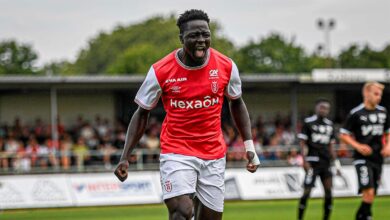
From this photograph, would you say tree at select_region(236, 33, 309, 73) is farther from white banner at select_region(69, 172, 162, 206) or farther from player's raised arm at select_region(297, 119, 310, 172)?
player's raised arm at select_region(297, 119, 310, 172)

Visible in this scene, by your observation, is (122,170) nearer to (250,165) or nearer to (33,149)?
(250,165)

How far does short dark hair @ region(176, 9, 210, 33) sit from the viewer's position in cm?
916

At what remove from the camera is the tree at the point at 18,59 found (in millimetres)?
85875

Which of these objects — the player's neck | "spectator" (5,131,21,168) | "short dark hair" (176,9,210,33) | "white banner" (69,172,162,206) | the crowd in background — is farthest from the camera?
the crowd in background

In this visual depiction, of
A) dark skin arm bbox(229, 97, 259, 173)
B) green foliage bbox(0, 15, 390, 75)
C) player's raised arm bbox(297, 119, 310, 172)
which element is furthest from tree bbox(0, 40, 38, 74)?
dark skin arm bbox(229, 97, 259, 173)

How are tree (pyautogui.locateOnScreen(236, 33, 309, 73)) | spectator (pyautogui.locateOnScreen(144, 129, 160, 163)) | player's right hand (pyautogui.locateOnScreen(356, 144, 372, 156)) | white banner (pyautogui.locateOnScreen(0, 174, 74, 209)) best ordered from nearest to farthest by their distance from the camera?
player's right hand (pyautogui.locateOnScreen(356, 144, 372, 156)) → white banner (pyautogui.locateOnScreen(0, 174, 74, 209)) → spectator (pyautogui.locateOnScreen(144, 129, 160, 163)) → tree (pyautogui.locateOnScreen(236, 33, 309, 73))

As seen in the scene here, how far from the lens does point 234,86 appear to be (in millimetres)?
9609

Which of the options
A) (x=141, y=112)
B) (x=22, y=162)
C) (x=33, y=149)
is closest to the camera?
(x=141, y=112)

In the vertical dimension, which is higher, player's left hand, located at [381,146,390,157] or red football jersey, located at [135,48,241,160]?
red football jersey, located at [135,48,241,160]

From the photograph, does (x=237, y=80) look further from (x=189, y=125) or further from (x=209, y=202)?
→ (x=209, y=202)

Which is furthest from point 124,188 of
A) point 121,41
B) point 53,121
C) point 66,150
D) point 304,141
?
point 121,41

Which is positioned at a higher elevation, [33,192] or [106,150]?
[106,150]

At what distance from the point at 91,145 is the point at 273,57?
58.2 metres

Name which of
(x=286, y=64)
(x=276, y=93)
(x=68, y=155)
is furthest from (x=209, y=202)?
(x=286, y=64)
